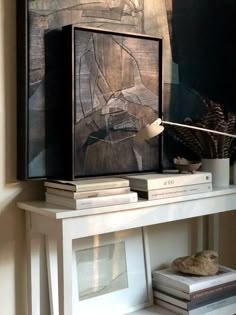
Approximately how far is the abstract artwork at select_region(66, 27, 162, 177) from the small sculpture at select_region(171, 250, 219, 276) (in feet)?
1.18

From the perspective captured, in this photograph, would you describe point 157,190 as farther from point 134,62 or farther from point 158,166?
point 134,62

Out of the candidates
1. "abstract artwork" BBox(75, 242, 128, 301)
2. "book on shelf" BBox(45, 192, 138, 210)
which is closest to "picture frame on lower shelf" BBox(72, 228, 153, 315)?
"abstract artwork" BBox(75, 242, 128, 301)

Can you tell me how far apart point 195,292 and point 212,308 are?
102 millimetres

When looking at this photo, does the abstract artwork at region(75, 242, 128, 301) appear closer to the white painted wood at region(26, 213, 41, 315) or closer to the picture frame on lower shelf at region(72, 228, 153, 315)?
the picture frame on lower shelf at region(72, 228, 153, 315)

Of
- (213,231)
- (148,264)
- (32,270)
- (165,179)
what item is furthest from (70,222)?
(213,231)

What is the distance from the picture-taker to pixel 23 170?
4.89 feet

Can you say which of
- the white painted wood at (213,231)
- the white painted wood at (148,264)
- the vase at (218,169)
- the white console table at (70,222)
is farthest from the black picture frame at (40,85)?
the white painted wood at (213,231)

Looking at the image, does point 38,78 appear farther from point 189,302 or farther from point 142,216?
point 189,302

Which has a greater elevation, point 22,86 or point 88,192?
point 22,86

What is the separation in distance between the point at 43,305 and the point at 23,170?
0.44 meters

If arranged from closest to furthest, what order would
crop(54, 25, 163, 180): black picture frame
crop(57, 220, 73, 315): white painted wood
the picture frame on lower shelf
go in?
crop(57, 220, 73, 315): white painted wood → crop(54, 25, 163, 180): black picture frame → the picture frame on lower shelf

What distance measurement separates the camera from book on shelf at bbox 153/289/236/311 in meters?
1.73

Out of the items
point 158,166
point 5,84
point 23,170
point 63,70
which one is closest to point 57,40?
point 63,70

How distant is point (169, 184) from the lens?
1620 mm
